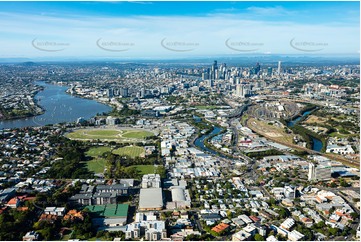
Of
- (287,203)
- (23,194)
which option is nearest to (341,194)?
(287,203)

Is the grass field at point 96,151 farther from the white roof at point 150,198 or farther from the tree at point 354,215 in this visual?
the tree at point 354,215

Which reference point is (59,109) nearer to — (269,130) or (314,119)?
(269,130)

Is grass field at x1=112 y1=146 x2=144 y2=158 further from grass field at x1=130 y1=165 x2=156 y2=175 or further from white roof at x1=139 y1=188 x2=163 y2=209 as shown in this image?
white roof at x1=139 y1=188 x2=163 y2=209

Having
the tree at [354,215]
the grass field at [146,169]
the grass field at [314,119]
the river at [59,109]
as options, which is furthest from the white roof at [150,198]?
the grass field at [314,119]

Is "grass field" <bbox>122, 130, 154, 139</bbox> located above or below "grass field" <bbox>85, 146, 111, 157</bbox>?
below

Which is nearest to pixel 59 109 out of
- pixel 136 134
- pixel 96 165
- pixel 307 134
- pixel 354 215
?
pixel 136 134

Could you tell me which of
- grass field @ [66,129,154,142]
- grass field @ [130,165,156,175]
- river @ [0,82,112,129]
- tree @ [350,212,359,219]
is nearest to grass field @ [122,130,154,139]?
grass field @ [66,129,154,142]
